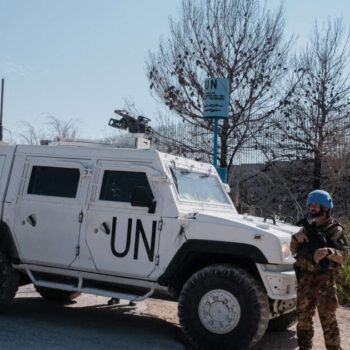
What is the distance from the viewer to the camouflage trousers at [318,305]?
16.2 ft

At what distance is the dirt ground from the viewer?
19.4 ft

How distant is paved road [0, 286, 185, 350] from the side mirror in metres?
1.48

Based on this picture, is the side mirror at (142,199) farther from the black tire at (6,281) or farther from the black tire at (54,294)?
the black tire at (54,294)

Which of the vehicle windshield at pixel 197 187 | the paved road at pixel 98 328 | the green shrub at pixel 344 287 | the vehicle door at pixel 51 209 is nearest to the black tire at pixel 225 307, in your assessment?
the paved road at pixel 98 328

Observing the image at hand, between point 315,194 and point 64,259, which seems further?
point 64,259

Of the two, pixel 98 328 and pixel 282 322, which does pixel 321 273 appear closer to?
pixel 282 322

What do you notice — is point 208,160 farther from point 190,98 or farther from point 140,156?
point 140,156

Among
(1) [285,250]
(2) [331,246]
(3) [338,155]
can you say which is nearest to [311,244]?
(2) [331,246]

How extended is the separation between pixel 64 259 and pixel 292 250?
106 inches

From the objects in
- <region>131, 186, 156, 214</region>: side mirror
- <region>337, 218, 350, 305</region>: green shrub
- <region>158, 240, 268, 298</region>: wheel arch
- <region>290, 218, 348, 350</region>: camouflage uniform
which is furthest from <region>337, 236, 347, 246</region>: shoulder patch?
<region>337, 218, 350, 305</region>: green shrub

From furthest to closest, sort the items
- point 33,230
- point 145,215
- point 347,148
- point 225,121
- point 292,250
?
1. point 225,121
2. point 347,148
3. point 33,230
4. point 145,215
5. point 292,250

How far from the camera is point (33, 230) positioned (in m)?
6.43

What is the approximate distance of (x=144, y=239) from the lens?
5.79 m

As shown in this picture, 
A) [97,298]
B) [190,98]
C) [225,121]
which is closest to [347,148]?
[225,121]
